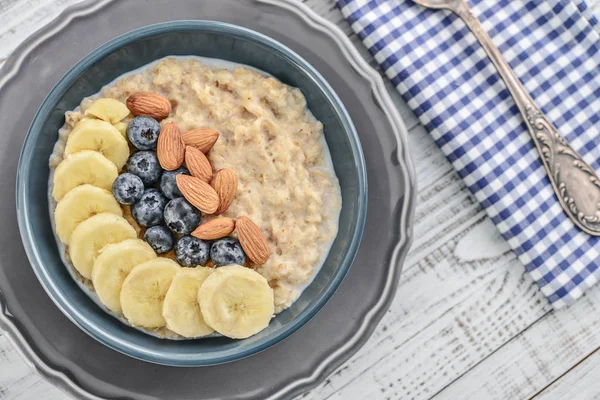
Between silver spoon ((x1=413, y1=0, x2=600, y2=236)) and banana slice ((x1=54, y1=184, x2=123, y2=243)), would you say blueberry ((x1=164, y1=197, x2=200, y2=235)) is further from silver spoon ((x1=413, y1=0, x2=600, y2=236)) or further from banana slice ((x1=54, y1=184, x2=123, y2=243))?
silver spoon ((x1=413, y1=0, x2=600, y2=236))

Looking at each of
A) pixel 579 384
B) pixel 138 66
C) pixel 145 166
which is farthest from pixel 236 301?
pixel 579 384

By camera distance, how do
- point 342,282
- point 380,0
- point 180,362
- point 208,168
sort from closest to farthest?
point 180,362
point 208,168
point 342,282
point 380,0

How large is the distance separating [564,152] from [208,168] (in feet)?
4.02

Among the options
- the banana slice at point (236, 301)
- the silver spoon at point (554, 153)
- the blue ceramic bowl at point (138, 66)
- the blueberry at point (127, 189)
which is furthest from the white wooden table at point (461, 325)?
the blueberry at point (127, 189)

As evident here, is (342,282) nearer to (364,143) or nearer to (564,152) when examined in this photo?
(364,143)

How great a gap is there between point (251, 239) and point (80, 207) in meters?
0.49

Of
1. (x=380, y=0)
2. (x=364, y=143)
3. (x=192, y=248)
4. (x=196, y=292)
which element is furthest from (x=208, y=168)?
(x=380, y=0)

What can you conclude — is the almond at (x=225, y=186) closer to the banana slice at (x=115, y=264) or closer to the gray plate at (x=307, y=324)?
the banana slice at (x=115, y=264)

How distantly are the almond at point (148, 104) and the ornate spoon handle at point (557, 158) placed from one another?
1.06 metres

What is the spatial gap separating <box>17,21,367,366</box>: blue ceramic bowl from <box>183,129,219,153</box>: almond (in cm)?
29

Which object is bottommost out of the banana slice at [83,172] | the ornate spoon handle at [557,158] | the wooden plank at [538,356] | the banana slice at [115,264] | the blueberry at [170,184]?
the wooden plank at [538,356]

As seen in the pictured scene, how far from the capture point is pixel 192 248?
1.68 m

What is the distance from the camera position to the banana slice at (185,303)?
1.62m

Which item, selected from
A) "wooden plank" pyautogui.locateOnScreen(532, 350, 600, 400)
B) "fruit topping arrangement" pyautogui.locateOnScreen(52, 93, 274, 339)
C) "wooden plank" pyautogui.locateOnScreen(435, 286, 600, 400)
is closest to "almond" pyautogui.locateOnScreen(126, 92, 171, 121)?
"fruit topping arrangement" pyautogui.locateOnScreen(52, 93, 274, 339)
